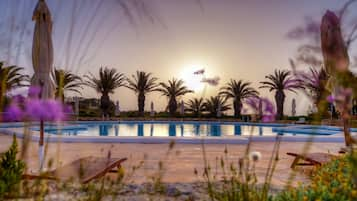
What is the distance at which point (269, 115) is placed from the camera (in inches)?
49.1

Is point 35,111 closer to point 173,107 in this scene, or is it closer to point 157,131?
point 157,131

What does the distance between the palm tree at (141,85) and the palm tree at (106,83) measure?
42.9 inches

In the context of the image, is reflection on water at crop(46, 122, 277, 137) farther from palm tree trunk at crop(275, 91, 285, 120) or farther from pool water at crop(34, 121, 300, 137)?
palm tree trunk at crop(275, 91, 285, 120)

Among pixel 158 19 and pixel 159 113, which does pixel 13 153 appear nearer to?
pixel 158 19

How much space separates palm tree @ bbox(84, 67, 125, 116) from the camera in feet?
74.9

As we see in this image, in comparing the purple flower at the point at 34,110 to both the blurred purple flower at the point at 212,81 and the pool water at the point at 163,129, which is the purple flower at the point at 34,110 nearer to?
the blurred purple flower at the point at 212,81

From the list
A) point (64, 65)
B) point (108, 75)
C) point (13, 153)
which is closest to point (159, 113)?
point (108, 75)

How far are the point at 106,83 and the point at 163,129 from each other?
25.5 feet

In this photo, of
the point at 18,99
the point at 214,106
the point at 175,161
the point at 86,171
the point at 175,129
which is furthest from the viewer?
the point at 214,106

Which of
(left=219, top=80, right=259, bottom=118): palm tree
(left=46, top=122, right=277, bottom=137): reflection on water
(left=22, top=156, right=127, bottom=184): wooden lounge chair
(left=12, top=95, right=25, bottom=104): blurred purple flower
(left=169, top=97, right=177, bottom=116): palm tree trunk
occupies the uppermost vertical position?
(left=219, top=80, right=259, bottom=118): palm tree

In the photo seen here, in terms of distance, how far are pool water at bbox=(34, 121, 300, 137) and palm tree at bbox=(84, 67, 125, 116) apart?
3773 mm

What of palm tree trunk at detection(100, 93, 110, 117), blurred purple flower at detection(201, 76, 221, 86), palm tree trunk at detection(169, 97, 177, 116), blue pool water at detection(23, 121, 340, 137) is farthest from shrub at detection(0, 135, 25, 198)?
palm tree trunk at detection(169, 97, 177, 116)

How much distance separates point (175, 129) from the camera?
17266mm

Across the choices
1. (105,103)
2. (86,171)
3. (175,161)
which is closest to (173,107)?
(105,103)
